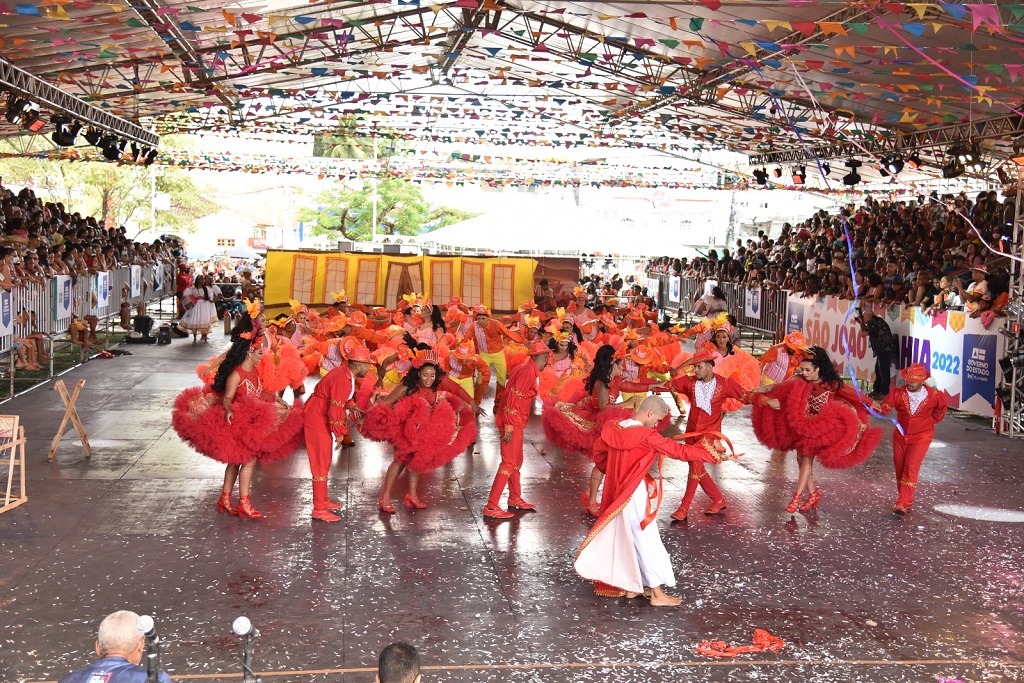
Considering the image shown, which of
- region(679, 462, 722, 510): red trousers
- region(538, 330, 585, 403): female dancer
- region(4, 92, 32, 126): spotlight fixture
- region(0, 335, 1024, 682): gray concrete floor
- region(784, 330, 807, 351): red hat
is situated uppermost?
region(4, 92, 32, 126): spotlight fixture

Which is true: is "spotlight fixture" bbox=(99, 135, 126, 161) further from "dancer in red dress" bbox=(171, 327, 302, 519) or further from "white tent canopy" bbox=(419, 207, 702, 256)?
"dancer in red dress" bbox=(171, 327, 302, 519)

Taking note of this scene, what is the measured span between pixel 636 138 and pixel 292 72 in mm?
9186

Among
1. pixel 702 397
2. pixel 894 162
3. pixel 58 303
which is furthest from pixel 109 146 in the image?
pixel 702 397

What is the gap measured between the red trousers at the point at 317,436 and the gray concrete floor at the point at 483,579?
39cm

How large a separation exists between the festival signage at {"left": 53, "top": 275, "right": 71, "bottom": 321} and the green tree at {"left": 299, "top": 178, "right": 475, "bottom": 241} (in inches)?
1215

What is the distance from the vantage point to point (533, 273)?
20.2m

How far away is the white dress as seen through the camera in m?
22.5

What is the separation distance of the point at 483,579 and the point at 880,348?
10751 millimetres

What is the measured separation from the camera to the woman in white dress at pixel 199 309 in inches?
885

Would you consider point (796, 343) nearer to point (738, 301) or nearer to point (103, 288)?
point (103, 288)

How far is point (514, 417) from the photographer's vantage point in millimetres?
8375

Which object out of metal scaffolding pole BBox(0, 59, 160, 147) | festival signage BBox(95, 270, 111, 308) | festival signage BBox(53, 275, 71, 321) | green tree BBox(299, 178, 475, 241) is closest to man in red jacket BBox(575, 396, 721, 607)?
festival signage BBox(53, 275, 71, 321)

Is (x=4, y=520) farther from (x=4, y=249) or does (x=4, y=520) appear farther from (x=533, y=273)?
(x=533, y=273)

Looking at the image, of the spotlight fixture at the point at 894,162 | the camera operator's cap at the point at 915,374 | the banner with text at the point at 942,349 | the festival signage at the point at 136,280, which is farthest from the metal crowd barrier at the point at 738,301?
the festival signage at the point at 136,280
